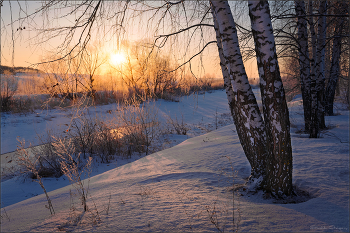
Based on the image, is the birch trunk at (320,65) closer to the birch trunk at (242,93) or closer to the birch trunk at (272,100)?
the birch trunk at (242,93)

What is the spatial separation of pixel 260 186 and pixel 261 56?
1.55 meters

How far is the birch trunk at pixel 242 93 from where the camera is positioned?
263cm

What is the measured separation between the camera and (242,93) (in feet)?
8.79

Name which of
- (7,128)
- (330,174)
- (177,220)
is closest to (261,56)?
(177,220)

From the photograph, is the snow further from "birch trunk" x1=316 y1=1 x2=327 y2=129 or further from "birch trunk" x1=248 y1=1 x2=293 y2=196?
"birch trunk" x1=316 y1=1 x2=327 y2=129

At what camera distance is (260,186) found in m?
2.68

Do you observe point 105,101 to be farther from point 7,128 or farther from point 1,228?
point 1,228

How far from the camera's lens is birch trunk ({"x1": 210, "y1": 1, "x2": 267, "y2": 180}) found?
2627 mm

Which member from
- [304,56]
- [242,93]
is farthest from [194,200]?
[304,56]

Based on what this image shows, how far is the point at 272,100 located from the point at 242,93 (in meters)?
0.44

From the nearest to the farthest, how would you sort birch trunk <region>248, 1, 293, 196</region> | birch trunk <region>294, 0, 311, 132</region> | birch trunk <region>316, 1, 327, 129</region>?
birch trunk <region>248, 1, 293, 196</region>
birch trunk <region>294, 0, 311, 132</region>
birch trunk <region>316, 1, 327, 129</region>

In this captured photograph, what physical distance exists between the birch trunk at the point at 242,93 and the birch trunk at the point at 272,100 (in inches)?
11.0

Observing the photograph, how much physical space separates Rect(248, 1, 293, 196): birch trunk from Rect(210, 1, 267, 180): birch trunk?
28 cm

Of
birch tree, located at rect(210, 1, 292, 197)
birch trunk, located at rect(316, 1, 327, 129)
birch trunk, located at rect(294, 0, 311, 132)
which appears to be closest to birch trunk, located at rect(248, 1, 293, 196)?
birch tree, located at rect(210, 1, 292, 197)
